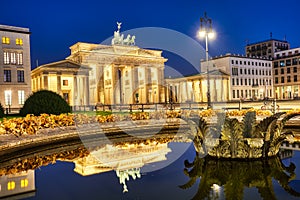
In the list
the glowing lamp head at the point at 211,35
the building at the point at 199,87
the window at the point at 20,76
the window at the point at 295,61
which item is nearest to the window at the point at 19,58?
the window at the point at 20,76

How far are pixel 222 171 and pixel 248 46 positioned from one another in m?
119

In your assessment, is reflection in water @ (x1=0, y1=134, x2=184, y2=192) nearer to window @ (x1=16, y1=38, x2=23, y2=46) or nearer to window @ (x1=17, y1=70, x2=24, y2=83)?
window @ (x1=17, y1=70, x2=24, y2=83)

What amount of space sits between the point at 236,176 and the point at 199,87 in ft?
252

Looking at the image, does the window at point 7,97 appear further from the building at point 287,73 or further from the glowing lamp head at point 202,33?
the building at point 287,73

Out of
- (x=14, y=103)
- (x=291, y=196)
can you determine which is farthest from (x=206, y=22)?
(x=14, y=103)

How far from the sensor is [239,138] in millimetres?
9328

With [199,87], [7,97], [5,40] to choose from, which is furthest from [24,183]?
[199,87]

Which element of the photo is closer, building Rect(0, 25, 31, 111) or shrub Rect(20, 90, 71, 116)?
shrub Rect(20, 90, 71, 116)

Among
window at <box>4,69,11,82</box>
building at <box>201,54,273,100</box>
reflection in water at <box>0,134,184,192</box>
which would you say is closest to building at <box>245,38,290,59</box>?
building at <box>201,54,273,100</box>

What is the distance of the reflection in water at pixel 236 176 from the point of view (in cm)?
653

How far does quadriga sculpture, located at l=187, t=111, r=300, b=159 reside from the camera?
30.9 ft

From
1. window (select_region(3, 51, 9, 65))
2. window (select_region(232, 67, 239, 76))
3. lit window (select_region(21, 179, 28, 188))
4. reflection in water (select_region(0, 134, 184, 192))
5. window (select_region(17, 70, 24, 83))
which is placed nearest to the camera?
lit window (select_region(21, 179, 28, 188))

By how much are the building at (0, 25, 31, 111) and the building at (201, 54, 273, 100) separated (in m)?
61.0

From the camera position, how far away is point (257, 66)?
97.9m
